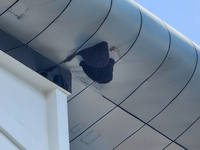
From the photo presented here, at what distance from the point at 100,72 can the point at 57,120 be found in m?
1.95

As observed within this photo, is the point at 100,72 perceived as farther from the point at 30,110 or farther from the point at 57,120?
the point at 30,110

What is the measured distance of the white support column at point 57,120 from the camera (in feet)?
35.2

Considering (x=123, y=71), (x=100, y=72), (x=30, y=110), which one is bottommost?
(x=30, y=110)

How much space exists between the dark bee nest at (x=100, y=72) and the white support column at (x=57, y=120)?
3.05 feet

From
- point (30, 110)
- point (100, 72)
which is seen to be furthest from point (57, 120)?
point (100, 72)

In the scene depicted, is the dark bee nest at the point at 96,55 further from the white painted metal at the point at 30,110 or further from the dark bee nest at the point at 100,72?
the white painted metal at the point at 30,110

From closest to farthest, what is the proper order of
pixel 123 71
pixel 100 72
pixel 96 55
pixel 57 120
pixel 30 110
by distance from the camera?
pixel 30 110 < pixel 57 120 < pixel 96 55 < pixel 100 72 < pixel 123 71

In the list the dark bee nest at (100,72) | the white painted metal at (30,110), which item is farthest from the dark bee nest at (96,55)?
the white painted metal at (30,110)

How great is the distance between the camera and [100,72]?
12.1 m

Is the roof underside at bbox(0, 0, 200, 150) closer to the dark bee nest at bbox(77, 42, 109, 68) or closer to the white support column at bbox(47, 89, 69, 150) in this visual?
the dark bee nest at bbox(77, 42, 109, 68)

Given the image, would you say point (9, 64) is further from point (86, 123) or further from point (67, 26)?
point (86, 123)

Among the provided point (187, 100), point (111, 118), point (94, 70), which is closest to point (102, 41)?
point (94, 70)

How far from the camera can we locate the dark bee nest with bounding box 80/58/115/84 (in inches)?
469

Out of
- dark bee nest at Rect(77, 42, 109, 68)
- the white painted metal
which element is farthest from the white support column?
dark bee nest at Rect(77, 42, 109, 68)
